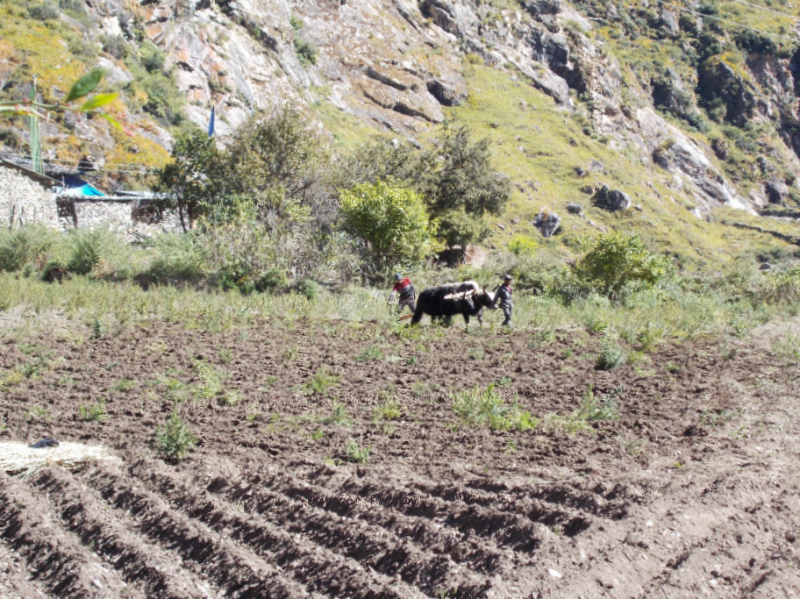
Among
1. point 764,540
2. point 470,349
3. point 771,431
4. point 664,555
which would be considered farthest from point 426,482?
point 470,349

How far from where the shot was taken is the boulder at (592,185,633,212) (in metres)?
52.1

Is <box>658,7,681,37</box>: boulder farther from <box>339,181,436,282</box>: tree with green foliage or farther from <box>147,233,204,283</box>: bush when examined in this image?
<box>147,233,204,283</box>: bush

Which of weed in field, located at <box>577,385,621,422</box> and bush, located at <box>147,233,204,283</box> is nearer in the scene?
weed in field, located at <box>577,385,621,422</box>

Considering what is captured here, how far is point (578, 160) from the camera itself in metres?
59.3

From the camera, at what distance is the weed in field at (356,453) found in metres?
6.50

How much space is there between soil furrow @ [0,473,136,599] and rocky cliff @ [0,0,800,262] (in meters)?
29.1

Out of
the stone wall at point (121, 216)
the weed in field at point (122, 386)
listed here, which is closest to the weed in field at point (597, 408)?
the weed in field at point (122, 386)

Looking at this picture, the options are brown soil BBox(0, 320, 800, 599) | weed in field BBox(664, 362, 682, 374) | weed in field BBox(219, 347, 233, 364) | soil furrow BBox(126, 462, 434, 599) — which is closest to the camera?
soil furrow BBox(126, 462, 434, 599)

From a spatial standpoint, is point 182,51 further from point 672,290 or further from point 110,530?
point 110,530

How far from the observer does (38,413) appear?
7902 millimetres

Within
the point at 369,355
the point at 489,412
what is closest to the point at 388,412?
the point at 489,412

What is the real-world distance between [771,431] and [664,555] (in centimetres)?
320

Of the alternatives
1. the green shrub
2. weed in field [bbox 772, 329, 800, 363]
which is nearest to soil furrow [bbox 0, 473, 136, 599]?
weed in field [bbox 772, 329, 800, 363]

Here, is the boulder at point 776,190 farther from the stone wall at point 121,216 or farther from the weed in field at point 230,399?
the weed in field at point 230,399
